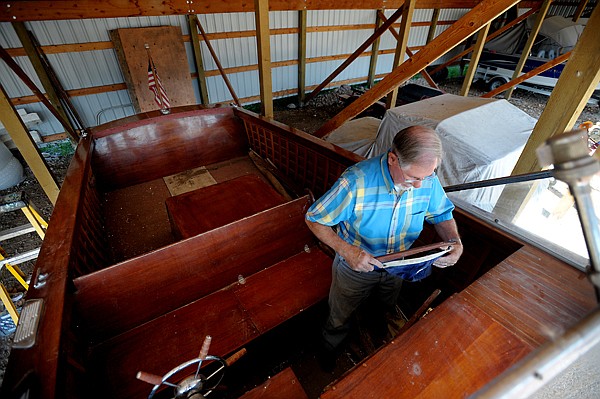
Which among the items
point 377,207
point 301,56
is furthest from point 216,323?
point 301,56

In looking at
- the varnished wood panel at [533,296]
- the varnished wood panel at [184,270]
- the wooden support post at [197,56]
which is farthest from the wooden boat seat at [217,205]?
the wooden support post at [197,56]

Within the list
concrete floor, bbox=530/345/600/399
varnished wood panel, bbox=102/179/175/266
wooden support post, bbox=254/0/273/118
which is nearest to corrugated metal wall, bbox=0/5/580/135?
varnished wood panel, bbox=102/179/175/266

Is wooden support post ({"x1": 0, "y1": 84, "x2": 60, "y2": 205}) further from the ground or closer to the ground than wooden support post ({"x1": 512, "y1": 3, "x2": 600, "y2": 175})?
closer to the ground

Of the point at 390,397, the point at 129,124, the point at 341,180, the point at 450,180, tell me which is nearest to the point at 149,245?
the point at 129,124

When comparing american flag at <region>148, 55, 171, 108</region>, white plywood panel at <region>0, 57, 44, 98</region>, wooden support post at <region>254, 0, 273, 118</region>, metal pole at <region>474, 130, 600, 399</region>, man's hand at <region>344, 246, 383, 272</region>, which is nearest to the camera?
metal pole at <region>474, 130, 600, 399</region>

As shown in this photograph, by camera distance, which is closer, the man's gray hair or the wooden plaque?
the man's gray hair

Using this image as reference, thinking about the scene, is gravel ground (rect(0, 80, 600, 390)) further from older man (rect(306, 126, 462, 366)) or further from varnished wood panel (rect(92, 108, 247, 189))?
varnished wood panel (rect(92, 108, 247, 189))

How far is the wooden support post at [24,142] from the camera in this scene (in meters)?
3.24

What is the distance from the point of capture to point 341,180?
65.4 inches

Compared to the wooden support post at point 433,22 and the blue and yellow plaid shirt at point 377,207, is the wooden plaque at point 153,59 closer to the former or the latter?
the blue and yellow plaid shirt at point 377,207

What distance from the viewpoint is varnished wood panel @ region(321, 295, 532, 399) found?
1.11 metres

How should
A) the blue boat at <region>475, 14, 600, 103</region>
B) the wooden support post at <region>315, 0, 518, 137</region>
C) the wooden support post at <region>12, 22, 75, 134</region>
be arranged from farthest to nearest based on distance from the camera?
the blue boat at <region>475, 14, 600, 103</region> → the wooden support post at <region>12, 22, 75, 134</region> → the wooden support post at <region>315, 0, 518, 137</region>

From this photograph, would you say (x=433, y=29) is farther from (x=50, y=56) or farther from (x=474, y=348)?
(x=474, y=348)

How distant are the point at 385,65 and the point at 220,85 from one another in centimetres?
721
